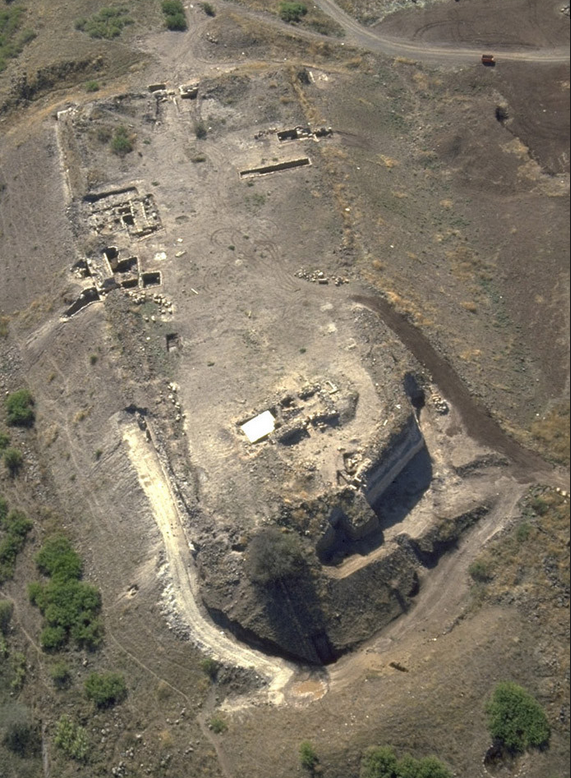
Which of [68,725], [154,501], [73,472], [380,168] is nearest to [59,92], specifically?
[380,168]

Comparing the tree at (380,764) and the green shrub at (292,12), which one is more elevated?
the green shrub at (292,12)

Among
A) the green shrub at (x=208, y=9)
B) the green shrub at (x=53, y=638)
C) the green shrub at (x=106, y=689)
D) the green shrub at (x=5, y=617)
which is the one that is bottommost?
the green shrub at (x=106, y=689)

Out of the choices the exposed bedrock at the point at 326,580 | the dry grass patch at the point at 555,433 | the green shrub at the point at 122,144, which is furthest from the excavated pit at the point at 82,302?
the dry grass patch at the point at 555,433

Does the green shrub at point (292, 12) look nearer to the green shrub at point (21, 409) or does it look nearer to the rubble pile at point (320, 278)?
the rubble pile at point (320, 278)

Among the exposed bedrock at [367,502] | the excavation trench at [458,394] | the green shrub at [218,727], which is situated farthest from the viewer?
the excavation trench at [458,394]

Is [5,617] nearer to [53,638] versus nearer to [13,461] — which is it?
[53,638]

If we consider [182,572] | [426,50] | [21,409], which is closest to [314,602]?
[182,572]
